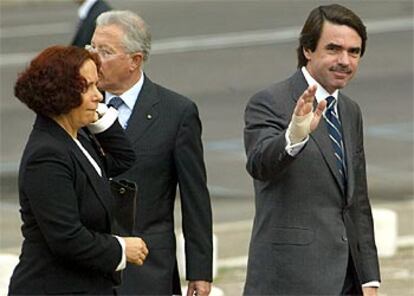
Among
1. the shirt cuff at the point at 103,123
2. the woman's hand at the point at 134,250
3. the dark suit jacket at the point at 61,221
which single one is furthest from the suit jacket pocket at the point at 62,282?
the shirt cuff at the point at 103,123

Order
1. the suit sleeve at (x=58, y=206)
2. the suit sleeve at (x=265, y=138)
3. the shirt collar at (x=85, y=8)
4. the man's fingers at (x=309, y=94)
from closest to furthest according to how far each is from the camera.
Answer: the suit sleeve at (x=58, y=206) < the man's fingers at (x=309, y=94) < the suit sleeve at (x=265, y=138) < the shirt collar at (x=85, y=8)

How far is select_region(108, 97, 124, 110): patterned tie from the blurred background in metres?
3.12

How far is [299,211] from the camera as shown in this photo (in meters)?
5.92

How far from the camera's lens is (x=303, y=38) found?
609 centimetres

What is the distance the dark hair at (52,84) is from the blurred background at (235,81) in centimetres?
433

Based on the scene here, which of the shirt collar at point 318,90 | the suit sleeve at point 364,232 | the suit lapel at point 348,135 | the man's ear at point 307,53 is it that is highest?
the man's ear at point 307,53

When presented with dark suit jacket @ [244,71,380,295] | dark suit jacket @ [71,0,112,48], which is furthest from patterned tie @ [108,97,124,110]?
dark suit jacket @ [71,0,112,48]

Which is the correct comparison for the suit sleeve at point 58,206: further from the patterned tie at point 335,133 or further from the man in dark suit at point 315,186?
the patterned tie at point 335,133

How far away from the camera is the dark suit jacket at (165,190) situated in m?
6.20

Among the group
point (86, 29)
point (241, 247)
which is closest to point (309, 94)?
point (241, 247)

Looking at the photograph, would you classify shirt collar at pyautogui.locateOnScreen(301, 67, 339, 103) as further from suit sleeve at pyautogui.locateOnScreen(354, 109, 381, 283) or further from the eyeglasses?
the eyeglasses

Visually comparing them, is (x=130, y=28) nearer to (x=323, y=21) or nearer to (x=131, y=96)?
(x=131, y=96)

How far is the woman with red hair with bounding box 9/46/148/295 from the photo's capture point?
16.2 feet

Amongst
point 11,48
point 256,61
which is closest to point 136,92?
point 256,61
